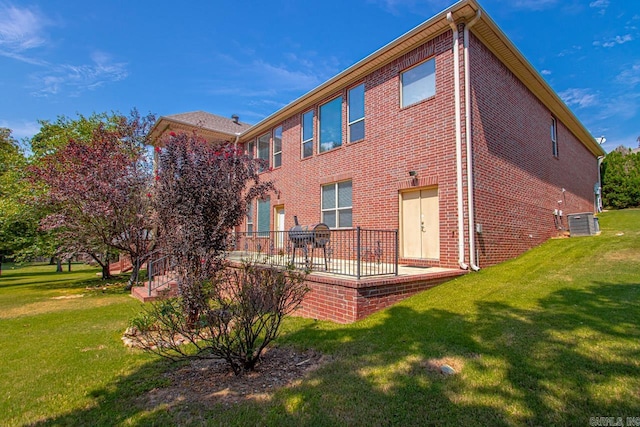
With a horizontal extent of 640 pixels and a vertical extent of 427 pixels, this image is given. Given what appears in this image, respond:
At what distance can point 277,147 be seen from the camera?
13.8 metres

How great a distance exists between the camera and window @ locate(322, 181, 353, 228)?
398 inches

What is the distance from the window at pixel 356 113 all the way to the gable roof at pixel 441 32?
1.16 ft

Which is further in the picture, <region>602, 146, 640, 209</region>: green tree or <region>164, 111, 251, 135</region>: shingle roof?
<region>602, 146, 640, 209</region>: green tree

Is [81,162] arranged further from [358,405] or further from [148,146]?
[358,405]

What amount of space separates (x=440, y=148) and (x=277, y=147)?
7.76 meters

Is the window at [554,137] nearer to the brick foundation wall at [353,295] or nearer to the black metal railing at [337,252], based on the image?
the black metal railing at [337,252]

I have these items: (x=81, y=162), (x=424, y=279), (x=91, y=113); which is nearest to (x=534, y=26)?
(x=424, y=279)

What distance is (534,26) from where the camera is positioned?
11.2 metres

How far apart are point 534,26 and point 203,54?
11388 millimetres

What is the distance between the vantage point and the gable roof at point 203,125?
1445cm

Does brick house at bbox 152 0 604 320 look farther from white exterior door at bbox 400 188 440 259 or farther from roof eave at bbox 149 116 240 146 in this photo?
roof eave at bbox 149 116 240 146

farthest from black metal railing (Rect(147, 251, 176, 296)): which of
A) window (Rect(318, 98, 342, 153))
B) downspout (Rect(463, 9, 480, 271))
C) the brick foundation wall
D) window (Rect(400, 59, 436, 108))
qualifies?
window (Rect(400, 59, 436, 108))

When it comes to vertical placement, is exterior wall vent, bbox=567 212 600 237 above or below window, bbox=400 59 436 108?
below

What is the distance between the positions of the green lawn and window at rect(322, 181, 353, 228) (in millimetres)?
4491
